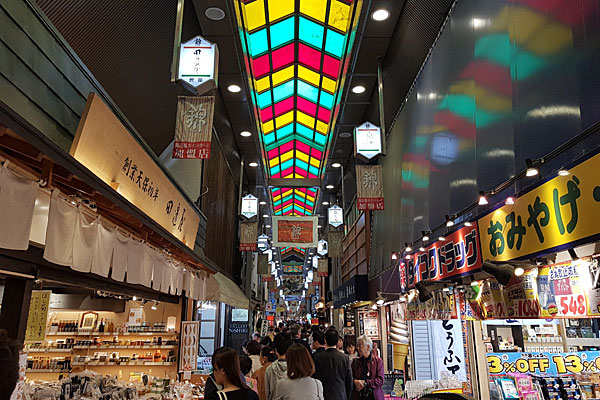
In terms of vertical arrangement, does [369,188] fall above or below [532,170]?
above

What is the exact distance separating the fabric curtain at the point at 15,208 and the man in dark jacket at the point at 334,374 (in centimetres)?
353

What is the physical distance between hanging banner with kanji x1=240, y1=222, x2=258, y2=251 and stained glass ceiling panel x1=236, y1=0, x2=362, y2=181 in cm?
249

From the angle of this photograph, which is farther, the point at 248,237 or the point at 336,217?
the point at 336,217

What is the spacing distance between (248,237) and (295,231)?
1834mm

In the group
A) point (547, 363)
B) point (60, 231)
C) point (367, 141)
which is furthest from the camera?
point (367, 141)

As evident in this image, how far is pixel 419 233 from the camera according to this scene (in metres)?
9.10

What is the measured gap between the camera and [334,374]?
16.6 feet

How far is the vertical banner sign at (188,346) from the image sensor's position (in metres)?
8.38

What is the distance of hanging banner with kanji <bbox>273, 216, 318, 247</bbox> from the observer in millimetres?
15766

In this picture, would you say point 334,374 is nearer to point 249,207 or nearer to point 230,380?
point 230,380

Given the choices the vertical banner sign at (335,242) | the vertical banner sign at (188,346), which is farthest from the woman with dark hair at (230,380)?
the vertical banner sign at (335,242)

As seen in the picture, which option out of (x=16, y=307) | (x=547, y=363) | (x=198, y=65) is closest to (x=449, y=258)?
(x=547, y=363)

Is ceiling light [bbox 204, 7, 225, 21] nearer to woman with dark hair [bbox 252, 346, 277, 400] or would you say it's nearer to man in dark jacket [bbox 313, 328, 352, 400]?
woman with dark hair [bbox 252, 346, 277, 400]

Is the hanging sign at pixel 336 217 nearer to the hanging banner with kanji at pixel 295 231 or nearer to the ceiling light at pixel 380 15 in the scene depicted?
the hanging banner with kanji at pixel 295 231
